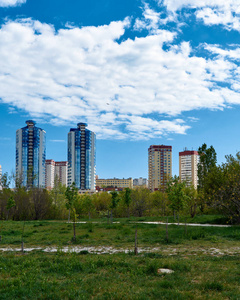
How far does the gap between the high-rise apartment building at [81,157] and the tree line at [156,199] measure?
67847 millimetres

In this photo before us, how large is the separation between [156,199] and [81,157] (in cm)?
8401

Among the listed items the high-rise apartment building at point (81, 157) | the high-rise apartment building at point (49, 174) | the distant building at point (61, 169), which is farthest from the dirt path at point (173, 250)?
the distant building at point (61, 169)

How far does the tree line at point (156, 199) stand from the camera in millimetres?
20828

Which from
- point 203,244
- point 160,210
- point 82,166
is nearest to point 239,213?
point 203,244

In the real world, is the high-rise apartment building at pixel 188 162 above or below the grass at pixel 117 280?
above

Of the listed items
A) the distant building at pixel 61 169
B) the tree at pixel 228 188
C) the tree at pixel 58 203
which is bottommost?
the tree at pixel 58 203

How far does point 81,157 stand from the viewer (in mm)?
137500

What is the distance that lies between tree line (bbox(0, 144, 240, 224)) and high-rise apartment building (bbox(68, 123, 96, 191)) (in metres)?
67.8

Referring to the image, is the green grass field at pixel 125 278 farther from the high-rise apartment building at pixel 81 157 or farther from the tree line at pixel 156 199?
the high-rise apartment building at pixel 81 157

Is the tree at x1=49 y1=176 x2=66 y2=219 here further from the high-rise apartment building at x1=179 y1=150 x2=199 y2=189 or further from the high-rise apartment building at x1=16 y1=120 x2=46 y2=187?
the high-rise apartment building at x1=179 y1=150 x2=199 y2=189

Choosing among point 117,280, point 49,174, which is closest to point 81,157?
point 49,174

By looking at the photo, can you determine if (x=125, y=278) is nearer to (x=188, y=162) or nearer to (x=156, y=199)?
(x=156, y=199)

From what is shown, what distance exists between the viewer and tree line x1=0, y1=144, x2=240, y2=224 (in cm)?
2083

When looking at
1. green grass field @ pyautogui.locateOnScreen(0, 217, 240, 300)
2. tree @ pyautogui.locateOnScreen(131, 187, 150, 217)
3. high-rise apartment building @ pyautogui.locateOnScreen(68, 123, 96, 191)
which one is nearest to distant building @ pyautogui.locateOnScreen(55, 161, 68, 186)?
high-rise apartment building @ pyautogui.locateOnScreen(68, 123, 96, 191)
